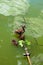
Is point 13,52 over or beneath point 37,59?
over

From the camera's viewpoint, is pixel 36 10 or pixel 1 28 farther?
pixel 36 10

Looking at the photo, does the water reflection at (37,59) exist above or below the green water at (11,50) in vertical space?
below

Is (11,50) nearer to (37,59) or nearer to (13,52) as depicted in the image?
(13,52)

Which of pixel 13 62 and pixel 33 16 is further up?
pixel 33 16

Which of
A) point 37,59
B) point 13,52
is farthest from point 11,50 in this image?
point 37,59

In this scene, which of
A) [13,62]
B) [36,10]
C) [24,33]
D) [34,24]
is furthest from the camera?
[36,10]

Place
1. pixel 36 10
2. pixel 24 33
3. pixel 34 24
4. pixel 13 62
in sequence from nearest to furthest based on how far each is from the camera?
1. pixel 13 62
2. pixel 24 33
3. pixel 34 24
4. pixel 36 10

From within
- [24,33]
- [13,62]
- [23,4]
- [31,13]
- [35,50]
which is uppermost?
[23,4]

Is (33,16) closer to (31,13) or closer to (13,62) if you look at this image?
(31,13)

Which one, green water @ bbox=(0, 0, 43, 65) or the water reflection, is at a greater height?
green water @ bbox=(0, 0, 43, 65)

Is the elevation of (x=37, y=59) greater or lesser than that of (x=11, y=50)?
lesser

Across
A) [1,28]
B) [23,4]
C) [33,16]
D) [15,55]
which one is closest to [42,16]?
[33,16]
